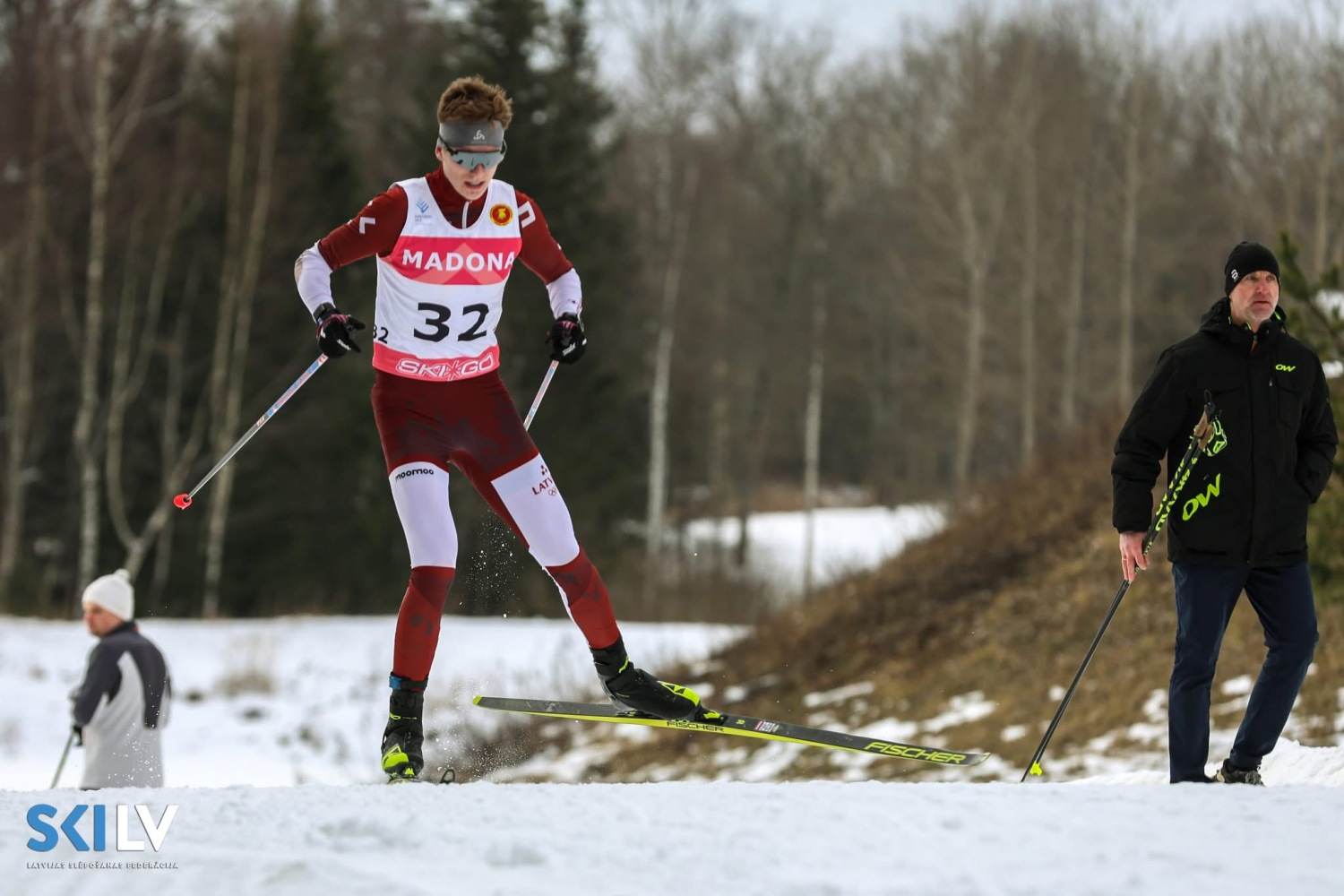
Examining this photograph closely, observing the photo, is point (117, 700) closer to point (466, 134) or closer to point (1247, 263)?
point (466, 134)

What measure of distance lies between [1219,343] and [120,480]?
2056cm

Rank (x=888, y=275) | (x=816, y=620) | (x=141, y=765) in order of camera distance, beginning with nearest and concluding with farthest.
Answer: (x=141, y=765)
(x=816, y=620)
(x=888, y=275)

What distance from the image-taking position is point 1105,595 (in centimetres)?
1283

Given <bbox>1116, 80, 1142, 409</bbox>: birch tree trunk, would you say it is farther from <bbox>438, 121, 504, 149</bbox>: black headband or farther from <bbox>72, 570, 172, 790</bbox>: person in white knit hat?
<bbox>438, 121, 504, 149</bbox>: black headband

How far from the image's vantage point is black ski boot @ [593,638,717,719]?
536cm

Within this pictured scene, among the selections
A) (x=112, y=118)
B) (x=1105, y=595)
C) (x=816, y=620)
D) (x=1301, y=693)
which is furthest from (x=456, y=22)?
(x=1301, y=693)

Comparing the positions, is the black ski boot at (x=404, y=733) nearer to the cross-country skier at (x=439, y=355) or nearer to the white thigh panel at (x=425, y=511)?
the cross-country skier at (x=439, y=355)

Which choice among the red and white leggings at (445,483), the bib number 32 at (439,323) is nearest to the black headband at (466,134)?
the bib number 32 at (439,323)

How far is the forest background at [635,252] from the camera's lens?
20266mm

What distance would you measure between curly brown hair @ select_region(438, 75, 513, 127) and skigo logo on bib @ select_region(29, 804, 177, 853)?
7.81 feet

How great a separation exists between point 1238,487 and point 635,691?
2.21 m

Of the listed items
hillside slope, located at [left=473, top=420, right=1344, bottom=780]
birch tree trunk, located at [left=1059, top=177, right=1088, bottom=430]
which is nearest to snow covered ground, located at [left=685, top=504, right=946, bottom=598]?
birch tree trunk, located at [left=1059, top=177, right=1088, bottom=430]

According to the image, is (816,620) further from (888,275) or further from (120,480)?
(888,275)

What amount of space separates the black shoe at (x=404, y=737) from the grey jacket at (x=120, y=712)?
2339mm
